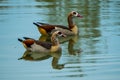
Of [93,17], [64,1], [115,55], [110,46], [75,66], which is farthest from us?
[64,1]

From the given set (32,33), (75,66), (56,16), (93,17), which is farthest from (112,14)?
(75,66)

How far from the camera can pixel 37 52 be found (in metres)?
17.9

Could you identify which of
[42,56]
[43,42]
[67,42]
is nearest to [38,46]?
[43,42]

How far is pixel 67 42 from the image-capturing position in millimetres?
19766

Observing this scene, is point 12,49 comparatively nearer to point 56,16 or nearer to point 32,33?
point 32,33

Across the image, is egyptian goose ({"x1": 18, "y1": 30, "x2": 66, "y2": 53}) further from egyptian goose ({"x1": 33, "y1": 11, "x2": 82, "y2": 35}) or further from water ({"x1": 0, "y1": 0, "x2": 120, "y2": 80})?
egyptian goose ({"x1": 33, "y1": 11, "x2": 82, "y2": 35})

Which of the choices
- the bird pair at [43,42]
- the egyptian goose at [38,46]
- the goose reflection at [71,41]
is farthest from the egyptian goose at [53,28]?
the egyptian goose at [38,46]

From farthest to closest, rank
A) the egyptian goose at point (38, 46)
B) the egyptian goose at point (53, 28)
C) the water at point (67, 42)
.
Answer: the egyptian goose at point (53, 28) → the egyptian goose at point (38, 46) → the water at point (67, 42)

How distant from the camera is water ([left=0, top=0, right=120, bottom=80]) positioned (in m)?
15.0

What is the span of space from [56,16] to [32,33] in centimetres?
322

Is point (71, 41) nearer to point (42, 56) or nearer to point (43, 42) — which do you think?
point (43, 42)

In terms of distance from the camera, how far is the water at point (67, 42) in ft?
49.2

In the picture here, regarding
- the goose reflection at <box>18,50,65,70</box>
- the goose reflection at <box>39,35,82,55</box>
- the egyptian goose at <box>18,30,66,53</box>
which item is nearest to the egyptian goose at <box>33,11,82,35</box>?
the goose reflection at <box>39,35,82,55</box>

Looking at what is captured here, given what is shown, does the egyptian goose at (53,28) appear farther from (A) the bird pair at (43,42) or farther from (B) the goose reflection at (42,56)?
(B) the goose reflection at (42,56)
